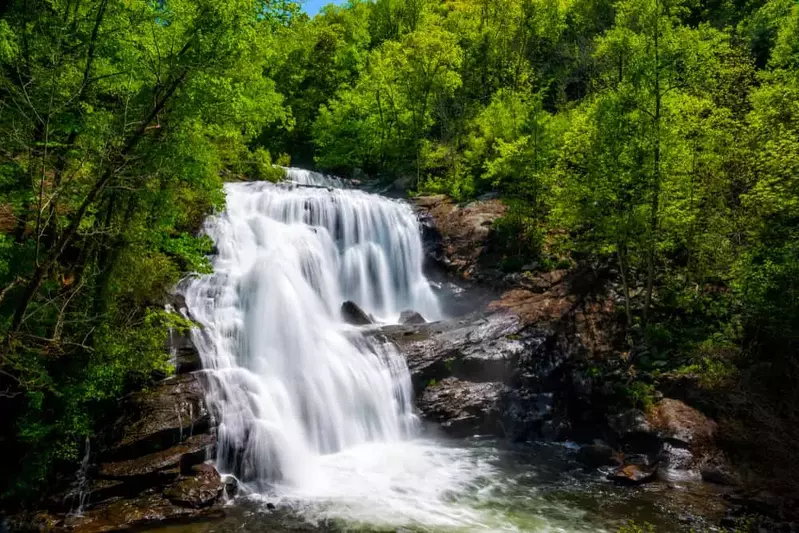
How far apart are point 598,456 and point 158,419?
11.1 m

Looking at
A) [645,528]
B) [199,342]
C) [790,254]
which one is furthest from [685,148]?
[199,342]

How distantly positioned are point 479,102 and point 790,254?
87.1 ft

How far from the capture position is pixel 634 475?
12.5 m

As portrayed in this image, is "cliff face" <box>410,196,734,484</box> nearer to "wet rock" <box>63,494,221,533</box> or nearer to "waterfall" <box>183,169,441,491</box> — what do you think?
"waterfall" <box>183,169,441,491</box>

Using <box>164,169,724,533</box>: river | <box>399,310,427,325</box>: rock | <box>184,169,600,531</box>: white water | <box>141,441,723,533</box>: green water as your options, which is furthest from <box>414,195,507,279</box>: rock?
<box>141,441,723,533</box>: green water

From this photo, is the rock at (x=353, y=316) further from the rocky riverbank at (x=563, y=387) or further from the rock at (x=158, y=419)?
the rock at (x=158, y=419)

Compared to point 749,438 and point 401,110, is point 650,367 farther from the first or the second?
point 401,110

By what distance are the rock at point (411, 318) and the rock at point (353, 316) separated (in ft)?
4.56

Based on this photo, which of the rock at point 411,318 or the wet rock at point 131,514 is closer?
the wet rock at point 131,514

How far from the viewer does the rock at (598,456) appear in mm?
13438

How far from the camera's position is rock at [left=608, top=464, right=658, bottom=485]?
40.5 feet

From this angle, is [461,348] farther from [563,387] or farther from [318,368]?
[318,368]

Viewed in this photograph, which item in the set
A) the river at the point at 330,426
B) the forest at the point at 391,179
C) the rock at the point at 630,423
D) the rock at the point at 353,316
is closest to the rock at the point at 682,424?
the rock at the point at 630,423

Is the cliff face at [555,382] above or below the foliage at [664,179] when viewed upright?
below
